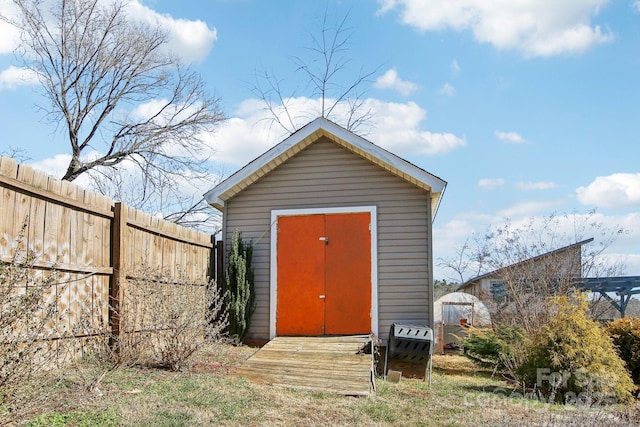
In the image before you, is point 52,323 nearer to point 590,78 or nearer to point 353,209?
point 353,209

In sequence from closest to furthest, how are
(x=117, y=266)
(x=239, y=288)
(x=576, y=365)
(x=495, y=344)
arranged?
(x=117, y=266), (x=576, y=365), (x=495, y=344), (x=239, y=288)

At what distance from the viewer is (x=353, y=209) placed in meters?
10.6

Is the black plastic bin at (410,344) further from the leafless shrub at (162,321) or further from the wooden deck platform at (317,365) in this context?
the leafless shrub at (162,321)

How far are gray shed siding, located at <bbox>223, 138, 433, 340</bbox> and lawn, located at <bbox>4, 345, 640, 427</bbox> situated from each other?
8.86 ft

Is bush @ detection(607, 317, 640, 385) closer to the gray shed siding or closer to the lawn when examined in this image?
the lawn

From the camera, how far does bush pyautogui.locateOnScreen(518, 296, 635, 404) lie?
7391 millimetres

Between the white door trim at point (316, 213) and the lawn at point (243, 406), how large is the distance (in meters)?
2.70

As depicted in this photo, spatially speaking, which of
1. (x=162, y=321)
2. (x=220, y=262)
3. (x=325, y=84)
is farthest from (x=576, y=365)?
(x=325, y=84)

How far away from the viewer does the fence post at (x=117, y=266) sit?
7.19 m

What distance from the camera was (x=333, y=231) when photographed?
1065 cm

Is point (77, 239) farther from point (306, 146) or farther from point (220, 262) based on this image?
point (306, 146)

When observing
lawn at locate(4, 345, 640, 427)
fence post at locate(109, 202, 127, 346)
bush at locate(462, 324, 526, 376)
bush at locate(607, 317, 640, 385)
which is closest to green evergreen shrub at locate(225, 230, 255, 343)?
lawn at locate(4, 345, 640, 427)

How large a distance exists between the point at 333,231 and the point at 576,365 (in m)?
4.86

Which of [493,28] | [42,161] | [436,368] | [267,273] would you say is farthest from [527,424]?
[42,161]
